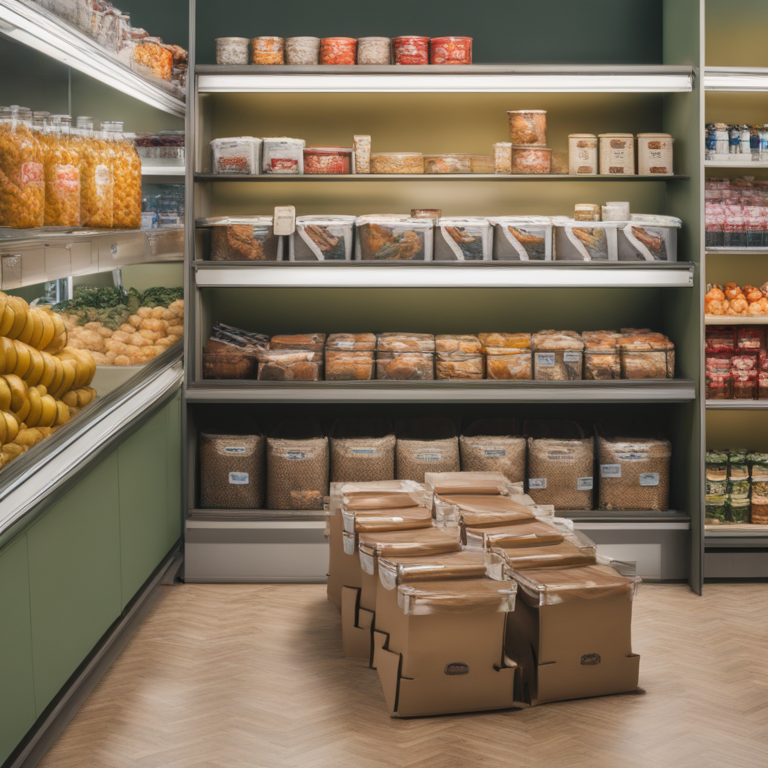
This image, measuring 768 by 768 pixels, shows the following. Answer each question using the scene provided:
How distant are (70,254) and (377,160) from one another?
6.14ft

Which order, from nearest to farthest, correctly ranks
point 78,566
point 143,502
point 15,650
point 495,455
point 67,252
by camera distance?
point 15,650 → point 67,252 → point 78,566 → point 143,502 → point 495,455

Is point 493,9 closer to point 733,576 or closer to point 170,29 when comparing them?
point 170,29

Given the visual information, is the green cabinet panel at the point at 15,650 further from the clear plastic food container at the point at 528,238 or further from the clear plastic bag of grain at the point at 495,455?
the clear plastic food container at the point at 528,238

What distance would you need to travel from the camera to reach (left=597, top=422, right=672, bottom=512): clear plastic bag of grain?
14.6 ft

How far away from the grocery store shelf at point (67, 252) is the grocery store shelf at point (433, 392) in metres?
0.71

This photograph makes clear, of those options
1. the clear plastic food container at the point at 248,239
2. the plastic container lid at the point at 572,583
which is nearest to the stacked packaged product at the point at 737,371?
the plastic container lid at the point at 572,583

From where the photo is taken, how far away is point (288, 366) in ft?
14.3

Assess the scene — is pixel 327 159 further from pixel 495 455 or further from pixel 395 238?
pixel 495 455

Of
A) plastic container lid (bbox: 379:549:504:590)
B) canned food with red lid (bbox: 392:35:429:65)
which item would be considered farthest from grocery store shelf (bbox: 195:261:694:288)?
plastic container lid (bbox: 379:549:504:590)

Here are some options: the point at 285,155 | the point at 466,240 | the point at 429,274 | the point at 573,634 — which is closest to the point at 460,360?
the point at 429,274

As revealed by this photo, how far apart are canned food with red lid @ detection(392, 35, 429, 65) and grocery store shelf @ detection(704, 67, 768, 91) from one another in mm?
1317

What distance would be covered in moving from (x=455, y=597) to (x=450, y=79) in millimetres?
2498

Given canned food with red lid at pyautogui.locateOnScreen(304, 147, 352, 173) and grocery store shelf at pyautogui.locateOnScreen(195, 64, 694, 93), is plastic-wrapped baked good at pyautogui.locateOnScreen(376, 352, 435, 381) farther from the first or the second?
grocery store shelf at pyautogui.locateOnScreen(195, 64, 694, 93)

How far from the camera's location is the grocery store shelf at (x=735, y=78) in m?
4.24
